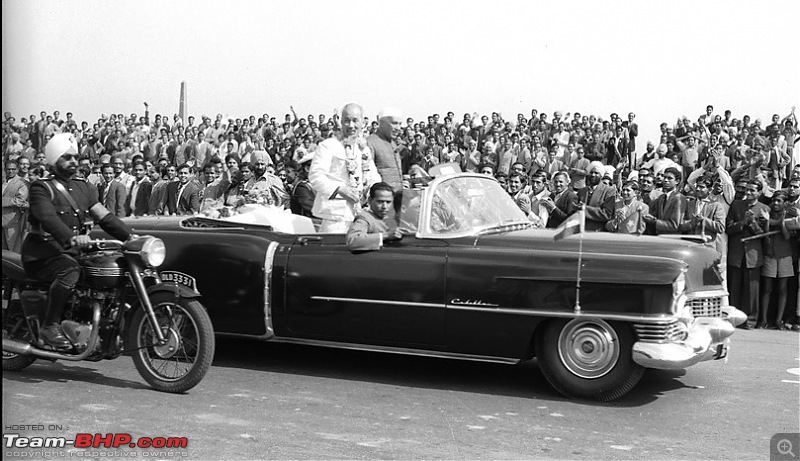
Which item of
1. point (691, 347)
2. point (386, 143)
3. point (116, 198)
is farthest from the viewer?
point (116, 198)

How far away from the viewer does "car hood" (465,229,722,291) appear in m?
5.85

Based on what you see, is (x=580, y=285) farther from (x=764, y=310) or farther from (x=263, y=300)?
(x=764, y=310)

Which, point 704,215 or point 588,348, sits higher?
point 704,215

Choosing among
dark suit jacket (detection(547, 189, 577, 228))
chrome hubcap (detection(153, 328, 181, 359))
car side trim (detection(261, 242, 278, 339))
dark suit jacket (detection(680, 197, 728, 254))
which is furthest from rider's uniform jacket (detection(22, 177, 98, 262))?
dark suit jacket (detection(680, 197, 728, 254))

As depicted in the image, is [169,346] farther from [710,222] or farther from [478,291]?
[710,222]

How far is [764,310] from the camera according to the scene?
1058 centimetres

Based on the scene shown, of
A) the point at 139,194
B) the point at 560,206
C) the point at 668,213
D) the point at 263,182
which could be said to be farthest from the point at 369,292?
the point at 139,194

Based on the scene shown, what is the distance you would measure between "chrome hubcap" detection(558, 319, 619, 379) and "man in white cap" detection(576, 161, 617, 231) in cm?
452

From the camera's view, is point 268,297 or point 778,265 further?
point 778,265

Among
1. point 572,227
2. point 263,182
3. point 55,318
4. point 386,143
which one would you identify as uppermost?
point 386,143

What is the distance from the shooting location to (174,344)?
5984 millimetres

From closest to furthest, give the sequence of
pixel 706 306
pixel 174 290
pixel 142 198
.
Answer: pixel 174 290, pixel 706 306, pixel 142 198

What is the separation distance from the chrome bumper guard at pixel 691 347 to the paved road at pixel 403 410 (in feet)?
1.06

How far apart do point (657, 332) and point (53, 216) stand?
4.02 m
